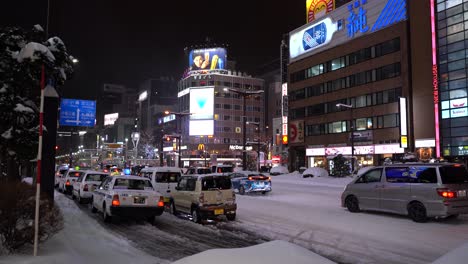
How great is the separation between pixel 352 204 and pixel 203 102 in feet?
302

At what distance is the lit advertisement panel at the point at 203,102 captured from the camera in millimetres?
105456

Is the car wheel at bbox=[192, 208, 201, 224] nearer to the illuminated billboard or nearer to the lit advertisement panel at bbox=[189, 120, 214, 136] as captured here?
the lit advertisement panel at bbox=[189, 120, 214, 136]

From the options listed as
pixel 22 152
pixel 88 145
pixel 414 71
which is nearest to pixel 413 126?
pixel 414 71

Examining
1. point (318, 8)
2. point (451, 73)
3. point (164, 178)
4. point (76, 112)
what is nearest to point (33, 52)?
point (164, 178)

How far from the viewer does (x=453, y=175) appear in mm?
13477

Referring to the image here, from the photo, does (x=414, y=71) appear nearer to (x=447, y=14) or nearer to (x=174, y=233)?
(x=447, y=14)

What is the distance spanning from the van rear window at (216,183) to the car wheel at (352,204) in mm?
5064

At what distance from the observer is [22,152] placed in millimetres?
12695

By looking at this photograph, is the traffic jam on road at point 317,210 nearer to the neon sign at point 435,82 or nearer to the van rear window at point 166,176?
the van rear window at point 166,176

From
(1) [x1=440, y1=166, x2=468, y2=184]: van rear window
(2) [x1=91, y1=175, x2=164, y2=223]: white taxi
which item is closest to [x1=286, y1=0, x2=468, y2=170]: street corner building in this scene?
(1) [x1=440, y1=166, x2=468, y2=184]: van rear window

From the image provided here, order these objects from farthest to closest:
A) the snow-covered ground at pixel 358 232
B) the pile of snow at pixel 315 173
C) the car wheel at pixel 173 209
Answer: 1. the pile of snow at pixel 315 173
2. the car wheel at pixel 173 209
3. the snow-covered ground at pixel 358 232

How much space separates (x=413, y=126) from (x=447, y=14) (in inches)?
535

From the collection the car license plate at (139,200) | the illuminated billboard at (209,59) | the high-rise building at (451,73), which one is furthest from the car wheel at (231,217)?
the illuminated billboard at (209,59)

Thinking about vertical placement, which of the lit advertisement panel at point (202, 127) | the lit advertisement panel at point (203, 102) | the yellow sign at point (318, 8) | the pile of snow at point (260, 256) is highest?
the yellow sign at point (318, 8)
